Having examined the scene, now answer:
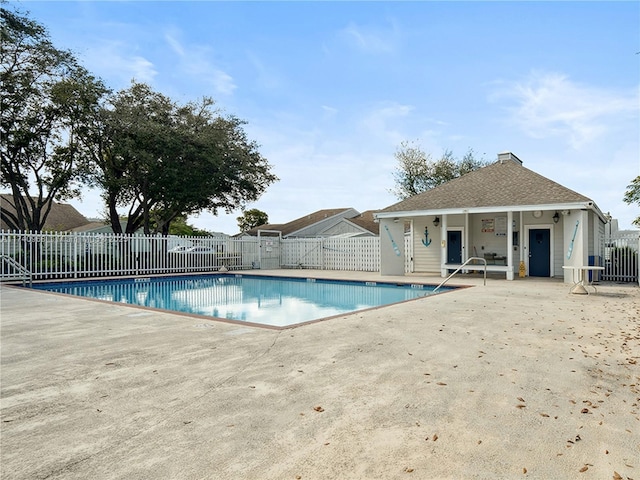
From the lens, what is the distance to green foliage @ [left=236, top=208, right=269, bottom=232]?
171ft

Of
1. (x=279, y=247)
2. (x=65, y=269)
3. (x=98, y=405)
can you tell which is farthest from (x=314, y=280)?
(x=98, y=405)

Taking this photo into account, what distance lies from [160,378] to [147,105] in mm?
20574

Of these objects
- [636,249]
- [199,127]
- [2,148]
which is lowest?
[636,249]

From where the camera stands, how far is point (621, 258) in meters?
14.6

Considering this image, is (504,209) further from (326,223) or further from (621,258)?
(326,223)

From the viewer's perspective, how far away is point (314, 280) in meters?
16.5

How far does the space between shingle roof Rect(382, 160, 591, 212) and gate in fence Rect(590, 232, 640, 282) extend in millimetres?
2734

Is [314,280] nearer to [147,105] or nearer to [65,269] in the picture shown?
[65,269]

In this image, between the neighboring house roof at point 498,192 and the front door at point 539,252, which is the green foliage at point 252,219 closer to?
the neighboring house roof at point 498,192

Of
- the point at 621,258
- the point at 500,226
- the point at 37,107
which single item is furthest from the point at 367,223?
the point at 37,107

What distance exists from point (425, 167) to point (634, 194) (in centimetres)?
1320

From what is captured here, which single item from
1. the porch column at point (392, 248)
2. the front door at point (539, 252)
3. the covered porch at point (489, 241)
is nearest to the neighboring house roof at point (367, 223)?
the covered porch at point (489, 241)

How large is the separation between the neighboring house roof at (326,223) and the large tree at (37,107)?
54.8 ft

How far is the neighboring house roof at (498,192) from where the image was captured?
1413 centimetres
